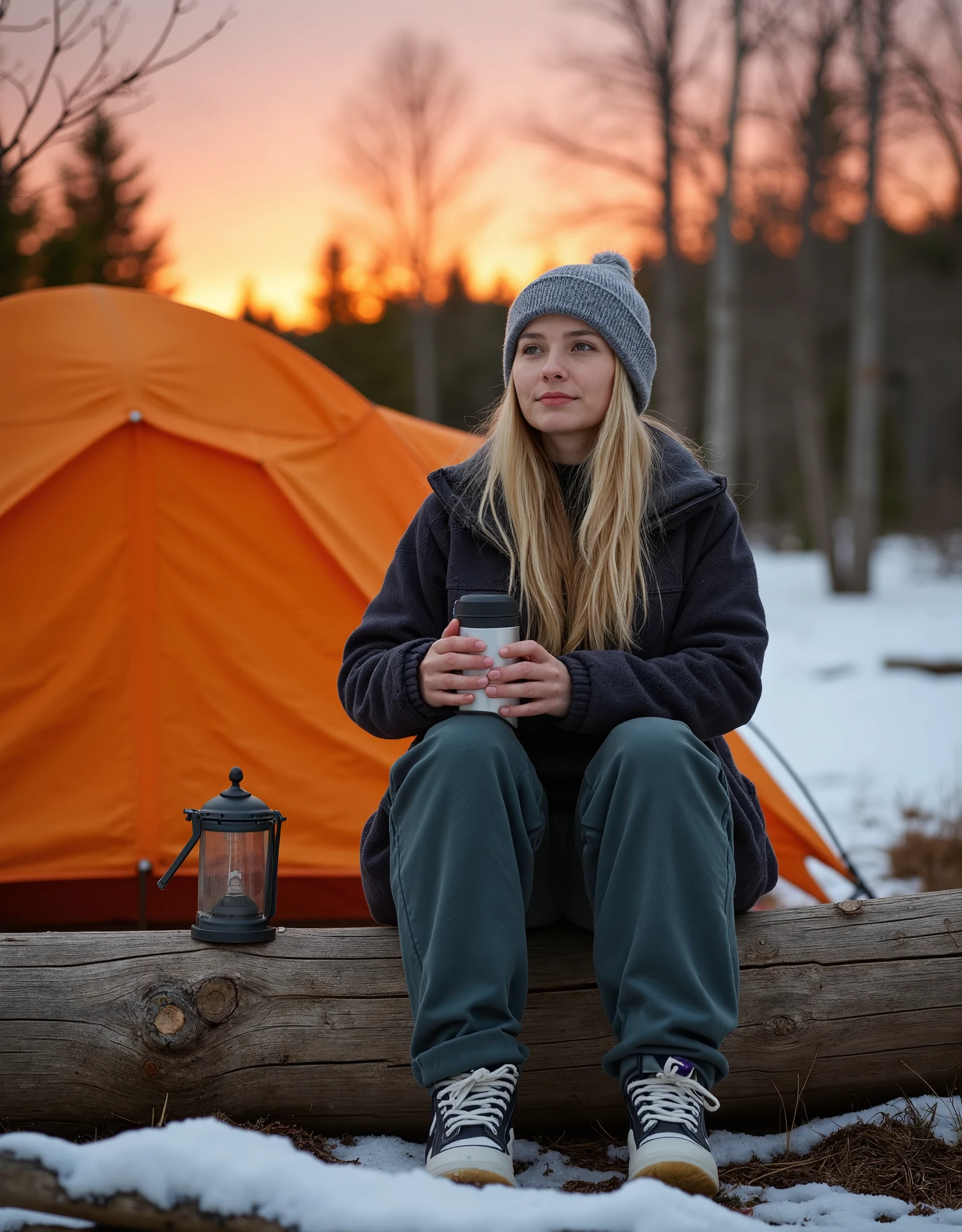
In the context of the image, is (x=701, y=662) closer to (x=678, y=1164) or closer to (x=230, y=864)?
(x=678, y=1164)

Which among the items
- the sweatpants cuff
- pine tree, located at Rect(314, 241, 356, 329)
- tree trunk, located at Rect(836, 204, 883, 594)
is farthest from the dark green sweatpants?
pine tree, located at Rect(314, 241, 356, 329)

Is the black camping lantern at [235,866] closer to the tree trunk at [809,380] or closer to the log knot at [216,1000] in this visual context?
the log knot at [216,1000]

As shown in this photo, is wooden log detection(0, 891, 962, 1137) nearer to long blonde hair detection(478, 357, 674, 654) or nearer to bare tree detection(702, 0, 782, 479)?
long blonde hair detection(478, 357, 674, 654)

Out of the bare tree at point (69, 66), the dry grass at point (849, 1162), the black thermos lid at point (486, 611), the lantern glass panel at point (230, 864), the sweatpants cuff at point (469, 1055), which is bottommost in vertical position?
the dry grass at point (849, 1162)

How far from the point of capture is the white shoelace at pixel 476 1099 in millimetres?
1649

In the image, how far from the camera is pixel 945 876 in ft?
13.1

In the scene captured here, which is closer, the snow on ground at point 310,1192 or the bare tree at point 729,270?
the snow on ground at point 310,1192

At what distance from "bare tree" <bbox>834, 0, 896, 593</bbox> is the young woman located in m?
9.85

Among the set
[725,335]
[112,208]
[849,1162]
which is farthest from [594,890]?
[112,208]

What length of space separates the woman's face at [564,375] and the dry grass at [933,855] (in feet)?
8.45

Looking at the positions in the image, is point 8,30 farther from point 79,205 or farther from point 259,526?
point 79,205

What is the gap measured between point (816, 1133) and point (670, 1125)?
23.8 inches

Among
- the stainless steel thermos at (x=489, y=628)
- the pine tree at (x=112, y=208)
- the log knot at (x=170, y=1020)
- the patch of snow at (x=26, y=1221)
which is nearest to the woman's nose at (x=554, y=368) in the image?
the stainless steel thermos at (x=489, y=628)

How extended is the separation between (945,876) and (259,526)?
2.69 meters
